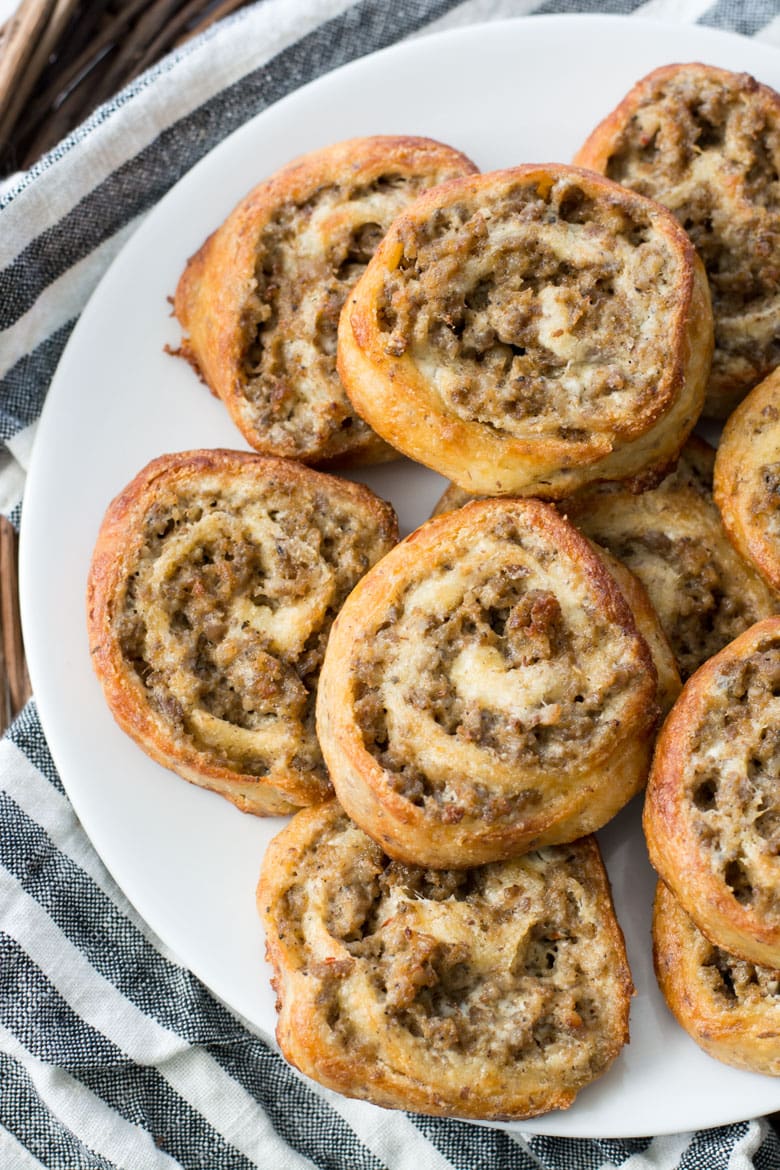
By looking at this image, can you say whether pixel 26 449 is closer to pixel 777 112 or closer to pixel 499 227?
pixel 499 227

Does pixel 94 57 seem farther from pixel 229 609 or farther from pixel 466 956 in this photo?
pixel 466 956

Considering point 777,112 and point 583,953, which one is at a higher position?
point 777,112

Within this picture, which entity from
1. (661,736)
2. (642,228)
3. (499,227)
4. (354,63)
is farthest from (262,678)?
(354,63)

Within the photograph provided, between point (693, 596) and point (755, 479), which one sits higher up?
point (755, 479)

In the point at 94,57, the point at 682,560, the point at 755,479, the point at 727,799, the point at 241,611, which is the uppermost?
the point at 94,57

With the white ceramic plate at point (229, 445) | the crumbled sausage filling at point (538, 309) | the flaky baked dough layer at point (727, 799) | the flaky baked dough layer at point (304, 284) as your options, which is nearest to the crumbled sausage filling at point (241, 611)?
the flaky baked dough layer at point (304, 284)

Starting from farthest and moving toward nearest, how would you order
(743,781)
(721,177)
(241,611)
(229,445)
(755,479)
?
(229,445), (721,177), (241,611), (755,479), (743,781)

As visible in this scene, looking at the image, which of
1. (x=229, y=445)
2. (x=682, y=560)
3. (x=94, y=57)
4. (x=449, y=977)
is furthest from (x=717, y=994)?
(x=94, y=57)

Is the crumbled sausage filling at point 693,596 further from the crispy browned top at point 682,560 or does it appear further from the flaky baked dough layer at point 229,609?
the flaky baked dough layer at point 229,609
